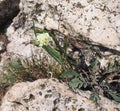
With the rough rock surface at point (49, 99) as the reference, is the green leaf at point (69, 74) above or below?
above

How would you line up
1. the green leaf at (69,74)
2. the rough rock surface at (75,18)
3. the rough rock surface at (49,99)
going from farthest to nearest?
the rough rock surface at (75,18) → the green leaf at (69,74) → the rough rock surface at (49,99)

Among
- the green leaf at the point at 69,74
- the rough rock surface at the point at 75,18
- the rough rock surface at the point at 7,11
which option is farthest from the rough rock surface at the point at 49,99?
the rough rock surface at the point at 7,11

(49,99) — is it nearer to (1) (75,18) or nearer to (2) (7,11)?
(1) (75,18)

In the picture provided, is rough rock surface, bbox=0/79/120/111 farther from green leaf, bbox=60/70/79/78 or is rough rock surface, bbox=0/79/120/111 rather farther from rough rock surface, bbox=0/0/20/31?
rough rock surface, bbox=0/0/20/31

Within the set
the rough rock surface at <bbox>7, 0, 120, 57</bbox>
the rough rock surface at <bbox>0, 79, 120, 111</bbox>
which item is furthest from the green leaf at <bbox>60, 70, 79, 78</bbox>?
the rough rock surface at <bbox>7, 0, 120, 57</bbox>

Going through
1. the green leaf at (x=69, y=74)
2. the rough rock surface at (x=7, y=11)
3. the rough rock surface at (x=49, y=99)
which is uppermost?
the rough rock surface at (x=7, y=11)

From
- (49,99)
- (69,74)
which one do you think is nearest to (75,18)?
(69,74)

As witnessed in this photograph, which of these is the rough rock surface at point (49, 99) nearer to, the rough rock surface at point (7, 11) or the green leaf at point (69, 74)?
the green leaf at point (69, 74)

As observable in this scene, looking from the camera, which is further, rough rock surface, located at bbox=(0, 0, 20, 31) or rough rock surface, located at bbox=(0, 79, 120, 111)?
rough rock surface, located at bbox=(0, 0, 20, 31)

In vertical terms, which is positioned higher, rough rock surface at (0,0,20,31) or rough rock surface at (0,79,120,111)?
rough rock surface at (0,0,20,31)
